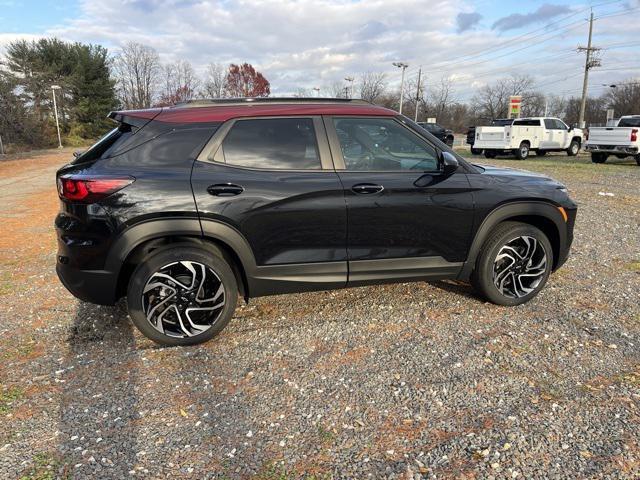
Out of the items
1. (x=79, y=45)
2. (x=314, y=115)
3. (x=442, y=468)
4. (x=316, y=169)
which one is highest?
(x=79, y=45)

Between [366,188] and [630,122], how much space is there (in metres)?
19.7

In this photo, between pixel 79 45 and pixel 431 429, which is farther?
pixel 79 45

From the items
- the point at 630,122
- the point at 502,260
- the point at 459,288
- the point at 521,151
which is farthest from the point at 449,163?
the point at 521,151

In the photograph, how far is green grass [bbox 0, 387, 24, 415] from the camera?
110 inches

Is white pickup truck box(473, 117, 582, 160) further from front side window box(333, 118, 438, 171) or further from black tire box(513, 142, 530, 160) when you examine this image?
front side window box(333, 118, 438, 171)

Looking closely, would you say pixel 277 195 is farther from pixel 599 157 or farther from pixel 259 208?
pixel 599 157

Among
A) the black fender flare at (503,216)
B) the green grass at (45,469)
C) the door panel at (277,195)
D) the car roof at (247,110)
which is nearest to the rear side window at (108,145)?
the car roof at (247,110)

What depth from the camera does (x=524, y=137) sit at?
2100 centimetres

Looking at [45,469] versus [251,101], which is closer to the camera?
[45,469]

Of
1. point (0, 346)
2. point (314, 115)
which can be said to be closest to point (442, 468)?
point (314, 115)

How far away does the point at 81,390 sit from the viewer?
9.82ft

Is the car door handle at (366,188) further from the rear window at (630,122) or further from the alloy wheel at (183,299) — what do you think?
the rear window at (630,122)

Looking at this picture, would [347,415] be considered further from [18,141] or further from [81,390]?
[18,141]

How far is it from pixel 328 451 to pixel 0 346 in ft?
9.17
